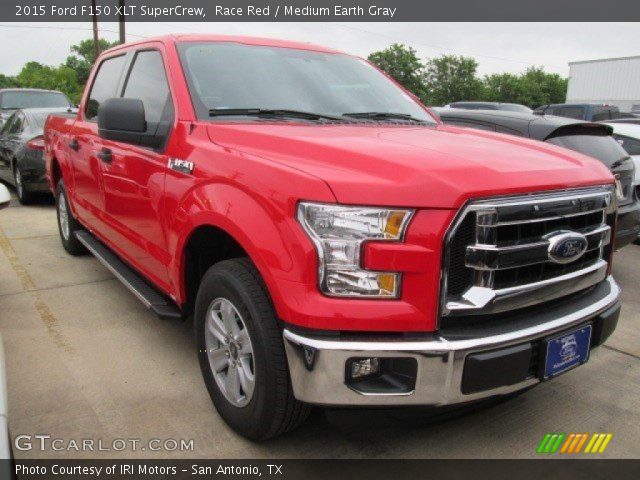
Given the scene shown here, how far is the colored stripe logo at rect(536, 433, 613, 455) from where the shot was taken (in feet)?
8.59

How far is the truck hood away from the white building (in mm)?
36416

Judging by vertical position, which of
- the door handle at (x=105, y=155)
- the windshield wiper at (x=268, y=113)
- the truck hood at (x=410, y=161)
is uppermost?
the windshield wiper at (x=268, y=113)

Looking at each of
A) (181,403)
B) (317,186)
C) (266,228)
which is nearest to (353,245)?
(317,186)

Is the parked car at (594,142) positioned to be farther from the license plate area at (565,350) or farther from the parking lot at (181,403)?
the license plate area at (565,350)

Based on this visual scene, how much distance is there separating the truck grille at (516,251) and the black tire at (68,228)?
422 centimetres

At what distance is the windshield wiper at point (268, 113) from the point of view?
9.62 feet

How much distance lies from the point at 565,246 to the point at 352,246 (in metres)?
0.89

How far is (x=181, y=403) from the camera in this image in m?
2.93

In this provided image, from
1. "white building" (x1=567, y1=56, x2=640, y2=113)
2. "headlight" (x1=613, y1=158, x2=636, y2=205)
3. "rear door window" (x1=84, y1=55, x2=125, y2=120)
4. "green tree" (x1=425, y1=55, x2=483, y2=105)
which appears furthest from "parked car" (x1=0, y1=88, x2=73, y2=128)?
"green tree" (x1=425, y1=55, x2=483, y2=105)

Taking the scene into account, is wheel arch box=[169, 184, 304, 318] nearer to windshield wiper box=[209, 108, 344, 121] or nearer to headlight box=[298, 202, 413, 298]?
headlight box=[298, 202, 413, 298]

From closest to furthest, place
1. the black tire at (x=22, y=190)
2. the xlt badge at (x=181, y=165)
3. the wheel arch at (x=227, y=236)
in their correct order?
the wheel arch at (x=227, y=236) < the xlt badge at (x=181, y=165) < the black tire at (x=22, y=190)

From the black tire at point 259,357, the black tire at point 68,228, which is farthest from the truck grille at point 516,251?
the black tire at point 68,228

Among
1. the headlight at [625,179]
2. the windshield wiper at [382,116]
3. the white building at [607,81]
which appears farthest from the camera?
the white building at [607,81]

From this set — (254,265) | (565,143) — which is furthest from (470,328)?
(565,143)
